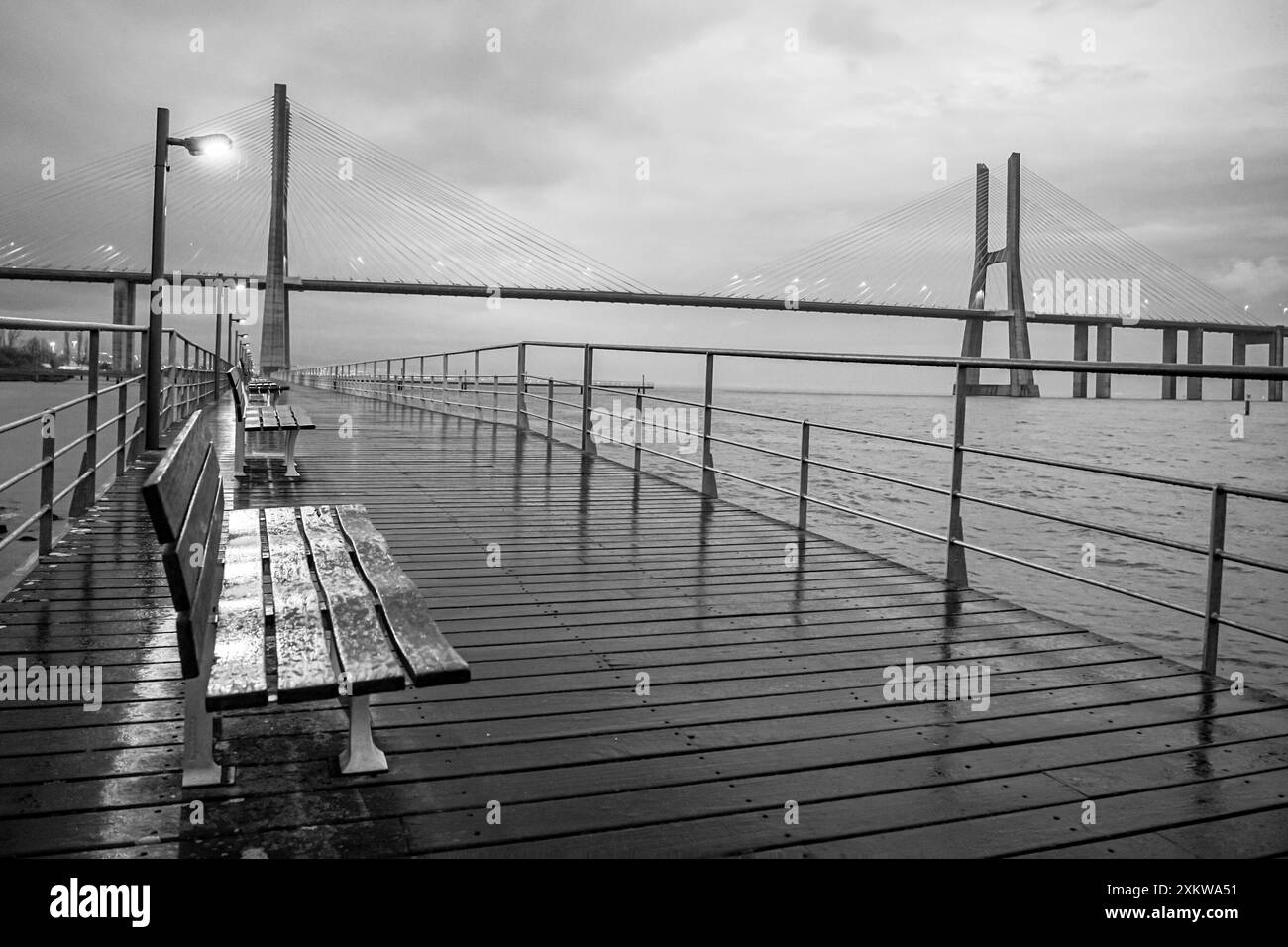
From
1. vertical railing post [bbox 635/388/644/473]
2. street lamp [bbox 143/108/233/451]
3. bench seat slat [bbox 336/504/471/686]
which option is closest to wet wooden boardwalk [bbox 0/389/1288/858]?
bench seat slat [bbox 336/504/471/686]

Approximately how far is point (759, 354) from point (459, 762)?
3.56 metres

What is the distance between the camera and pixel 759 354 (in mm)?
5484

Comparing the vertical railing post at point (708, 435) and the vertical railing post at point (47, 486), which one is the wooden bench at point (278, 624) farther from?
the vertical railing post at point (708, 435)

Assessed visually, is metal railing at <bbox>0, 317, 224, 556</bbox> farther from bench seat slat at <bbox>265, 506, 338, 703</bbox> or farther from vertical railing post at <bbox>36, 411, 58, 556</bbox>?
bench seat slat at <bbox>265, 506, 338, 703</bbox>

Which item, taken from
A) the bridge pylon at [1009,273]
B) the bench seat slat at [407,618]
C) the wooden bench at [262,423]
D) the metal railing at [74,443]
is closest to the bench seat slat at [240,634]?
the bench seat slat at [407,618]

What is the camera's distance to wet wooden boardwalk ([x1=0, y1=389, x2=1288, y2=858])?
2.02 m

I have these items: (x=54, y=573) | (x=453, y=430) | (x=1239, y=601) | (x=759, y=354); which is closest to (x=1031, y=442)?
(x=1239, y=601)

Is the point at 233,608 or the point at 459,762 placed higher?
the point at 233,608

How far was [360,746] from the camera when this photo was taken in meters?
2.26

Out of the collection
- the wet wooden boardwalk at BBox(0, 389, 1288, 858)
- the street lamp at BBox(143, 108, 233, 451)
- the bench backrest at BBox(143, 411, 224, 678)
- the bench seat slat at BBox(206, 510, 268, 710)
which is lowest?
the wet wooden boardwalk at BBox(0, 389, 1288, 858)

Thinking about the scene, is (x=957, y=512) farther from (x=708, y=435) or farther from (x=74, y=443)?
(x=74, y=443)

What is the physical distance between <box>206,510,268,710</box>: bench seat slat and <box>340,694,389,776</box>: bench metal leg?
25 centimetres

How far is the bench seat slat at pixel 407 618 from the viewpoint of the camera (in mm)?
2062
